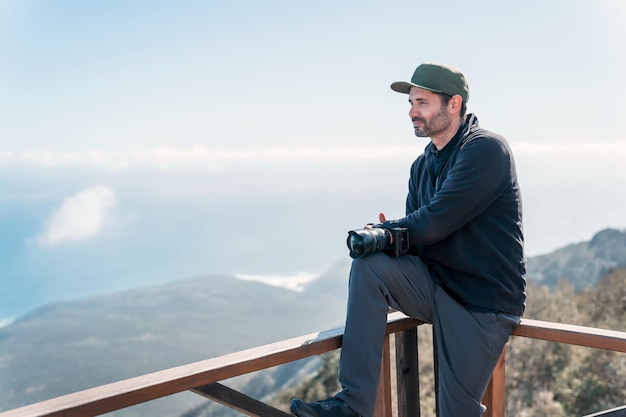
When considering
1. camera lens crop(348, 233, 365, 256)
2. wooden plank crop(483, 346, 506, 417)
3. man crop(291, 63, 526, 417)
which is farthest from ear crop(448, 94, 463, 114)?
wooden plank crop(483, 346, 506, 417)

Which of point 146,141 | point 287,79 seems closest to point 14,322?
point 146,141

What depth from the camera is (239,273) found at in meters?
22.6

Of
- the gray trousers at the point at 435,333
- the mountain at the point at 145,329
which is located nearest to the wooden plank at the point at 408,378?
the gray trousers at the point at 435,333

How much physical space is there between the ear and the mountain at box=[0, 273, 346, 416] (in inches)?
573

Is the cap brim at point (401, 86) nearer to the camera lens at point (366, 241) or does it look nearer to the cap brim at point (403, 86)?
the cap brim at point (403, 86)

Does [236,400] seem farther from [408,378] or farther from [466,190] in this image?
[466,190]

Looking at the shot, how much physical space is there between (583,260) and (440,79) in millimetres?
12001

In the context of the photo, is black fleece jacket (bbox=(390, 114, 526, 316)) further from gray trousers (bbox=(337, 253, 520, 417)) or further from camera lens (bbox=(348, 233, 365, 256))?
camera lens (bbox=(348, 233, 365, 256))

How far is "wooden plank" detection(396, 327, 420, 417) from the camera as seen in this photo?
2.32 meters

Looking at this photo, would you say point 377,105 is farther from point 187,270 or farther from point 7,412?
point 7,412

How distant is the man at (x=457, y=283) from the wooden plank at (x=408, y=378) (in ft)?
0.88

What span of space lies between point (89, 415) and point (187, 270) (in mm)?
21822

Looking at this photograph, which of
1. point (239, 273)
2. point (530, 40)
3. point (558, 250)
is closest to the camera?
point (558, 250)

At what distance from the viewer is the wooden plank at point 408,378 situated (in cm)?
232
